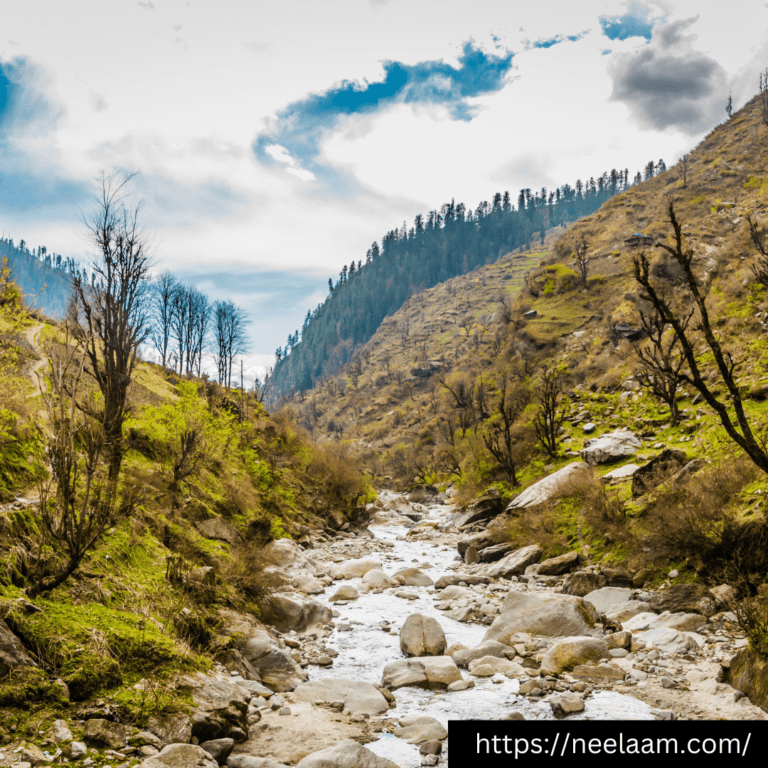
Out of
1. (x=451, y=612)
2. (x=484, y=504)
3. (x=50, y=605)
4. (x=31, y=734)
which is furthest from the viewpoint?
(x=484, y=504)

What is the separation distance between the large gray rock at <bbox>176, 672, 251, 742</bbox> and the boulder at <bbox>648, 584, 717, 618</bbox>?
827cm

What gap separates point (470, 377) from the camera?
51.2 m

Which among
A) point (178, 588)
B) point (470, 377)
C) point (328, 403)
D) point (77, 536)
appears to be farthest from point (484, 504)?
point (328, 403)

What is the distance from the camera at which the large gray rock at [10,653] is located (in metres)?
4.57

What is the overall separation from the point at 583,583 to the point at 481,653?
4.51m

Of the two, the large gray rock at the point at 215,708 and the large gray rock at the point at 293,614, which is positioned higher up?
the large gray rock at the point at 215,708

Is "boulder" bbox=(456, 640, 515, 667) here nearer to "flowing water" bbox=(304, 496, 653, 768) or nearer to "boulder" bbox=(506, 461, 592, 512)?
"flowing water" bbox=(304, 496, 653, 768)

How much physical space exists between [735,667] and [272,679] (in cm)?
664

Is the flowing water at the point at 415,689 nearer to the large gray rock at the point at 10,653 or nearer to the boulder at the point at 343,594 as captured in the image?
the boulder at the point at 343,594

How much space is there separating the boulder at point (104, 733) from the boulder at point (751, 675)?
713 cm

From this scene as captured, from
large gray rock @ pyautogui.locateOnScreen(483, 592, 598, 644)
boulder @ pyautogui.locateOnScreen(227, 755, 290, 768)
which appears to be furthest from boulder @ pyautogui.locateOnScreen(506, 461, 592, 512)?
boulder @ pyautogui.locateOnScreen(227, 755, 290, 768)

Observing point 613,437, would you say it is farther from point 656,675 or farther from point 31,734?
point 31,734

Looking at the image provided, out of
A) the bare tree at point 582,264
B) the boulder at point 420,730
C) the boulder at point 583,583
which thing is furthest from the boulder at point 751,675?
the bare tree at point 582,264

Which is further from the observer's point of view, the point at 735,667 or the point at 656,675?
the point at 656,675
